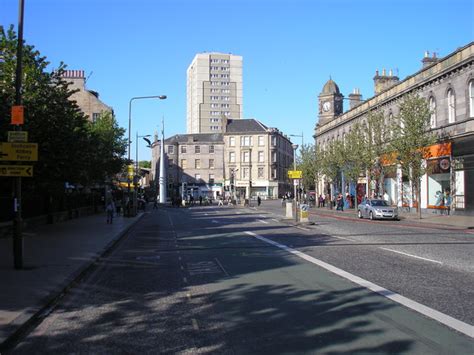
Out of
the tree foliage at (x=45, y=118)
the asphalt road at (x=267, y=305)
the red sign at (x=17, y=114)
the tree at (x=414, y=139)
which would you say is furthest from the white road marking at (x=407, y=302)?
the tree at (x=414, y=139)

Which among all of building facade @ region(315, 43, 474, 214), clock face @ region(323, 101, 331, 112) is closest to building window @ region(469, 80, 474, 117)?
building facade @ region(315, 43, 474, 214)

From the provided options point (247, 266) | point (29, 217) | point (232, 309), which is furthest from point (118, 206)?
point (232, 309)

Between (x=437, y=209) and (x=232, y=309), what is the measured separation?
32.2 metres

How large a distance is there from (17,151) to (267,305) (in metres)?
7.09

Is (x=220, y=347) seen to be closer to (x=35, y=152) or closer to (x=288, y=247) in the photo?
(x=35, y=152)

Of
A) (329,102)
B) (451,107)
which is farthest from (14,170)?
(329,102)

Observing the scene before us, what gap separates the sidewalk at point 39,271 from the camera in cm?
730

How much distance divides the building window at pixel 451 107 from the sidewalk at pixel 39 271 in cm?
2480

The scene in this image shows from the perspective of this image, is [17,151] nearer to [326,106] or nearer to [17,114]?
[17,114]

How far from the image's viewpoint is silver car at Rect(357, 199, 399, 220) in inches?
1275

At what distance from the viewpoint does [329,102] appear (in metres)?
71.6

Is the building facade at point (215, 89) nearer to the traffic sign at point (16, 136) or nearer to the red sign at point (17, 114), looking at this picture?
the traffic sign at point (16, 136)

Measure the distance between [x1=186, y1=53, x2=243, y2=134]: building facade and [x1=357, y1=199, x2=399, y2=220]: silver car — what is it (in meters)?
128

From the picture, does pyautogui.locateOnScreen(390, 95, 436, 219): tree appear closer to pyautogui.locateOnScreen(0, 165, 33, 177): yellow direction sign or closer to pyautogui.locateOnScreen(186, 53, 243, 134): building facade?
pyautogui.locateOnScreen(0, 165, 33, 177): yellow direction sign
